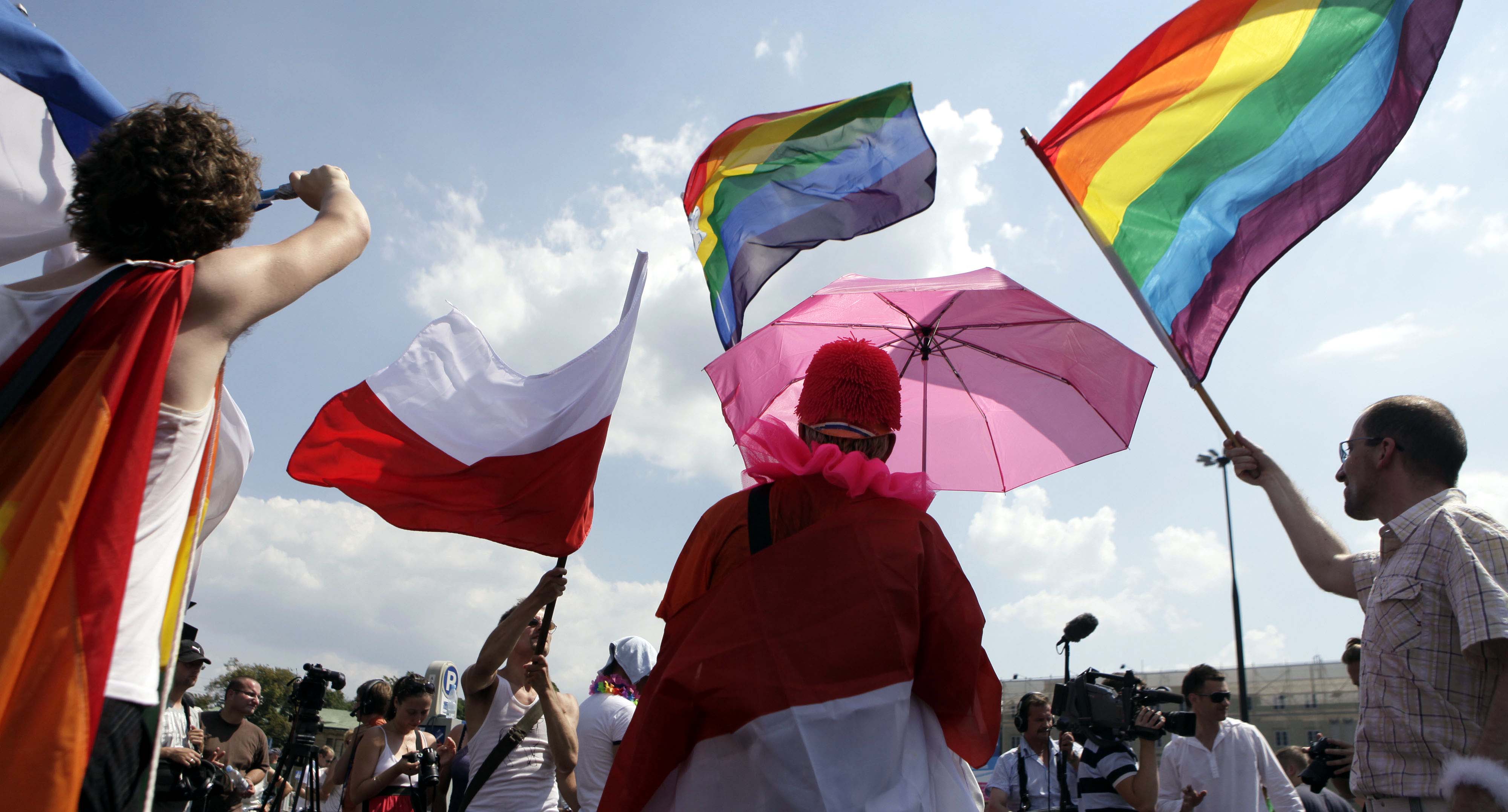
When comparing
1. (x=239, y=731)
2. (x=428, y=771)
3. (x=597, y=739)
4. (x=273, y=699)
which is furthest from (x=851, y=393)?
(x=273, y=699)

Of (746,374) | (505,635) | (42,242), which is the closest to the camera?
(42,242)

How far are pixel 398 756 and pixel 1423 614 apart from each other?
602cm

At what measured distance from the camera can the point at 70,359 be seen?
1.66 metres

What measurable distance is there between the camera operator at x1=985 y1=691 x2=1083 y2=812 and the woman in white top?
14.0 feet

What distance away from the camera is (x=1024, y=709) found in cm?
764

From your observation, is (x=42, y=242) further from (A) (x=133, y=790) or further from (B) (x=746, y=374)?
(B) (x=746, y=374)

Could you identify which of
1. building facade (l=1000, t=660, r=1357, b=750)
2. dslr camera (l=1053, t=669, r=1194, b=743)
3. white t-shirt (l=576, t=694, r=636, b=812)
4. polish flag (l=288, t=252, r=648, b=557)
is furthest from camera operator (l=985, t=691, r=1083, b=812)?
building facade (l=1000, t=660, r=1357, b=750)

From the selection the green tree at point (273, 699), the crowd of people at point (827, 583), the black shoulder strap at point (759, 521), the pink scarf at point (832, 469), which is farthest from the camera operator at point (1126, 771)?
the green tree at point (273, 699)

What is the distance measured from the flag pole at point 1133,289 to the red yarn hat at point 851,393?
1.38 meters

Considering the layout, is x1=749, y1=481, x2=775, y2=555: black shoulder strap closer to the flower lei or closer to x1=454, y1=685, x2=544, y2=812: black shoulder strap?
x1=454, y1=685, x2=544, y2=812: black shoulder strap

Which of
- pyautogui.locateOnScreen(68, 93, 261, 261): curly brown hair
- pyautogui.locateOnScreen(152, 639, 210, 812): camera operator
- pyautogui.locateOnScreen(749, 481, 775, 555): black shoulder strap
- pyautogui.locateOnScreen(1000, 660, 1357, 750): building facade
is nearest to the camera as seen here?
pyautogui.locateOnScreen(68, 93, 261, 261): curly brown hair

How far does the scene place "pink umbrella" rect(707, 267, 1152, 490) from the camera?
5449mm

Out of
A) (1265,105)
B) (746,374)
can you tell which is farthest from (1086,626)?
(1265,105)

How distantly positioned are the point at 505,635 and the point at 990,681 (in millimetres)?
2740
